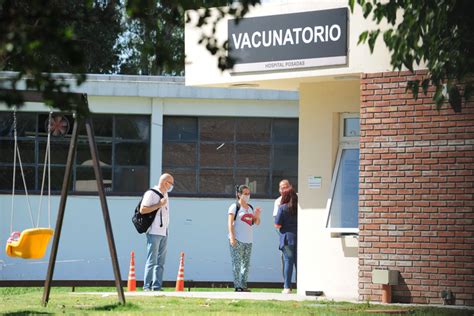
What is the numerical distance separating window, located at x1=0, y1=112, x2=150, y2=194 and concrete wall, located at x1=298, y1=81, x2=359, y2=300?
36.4ft

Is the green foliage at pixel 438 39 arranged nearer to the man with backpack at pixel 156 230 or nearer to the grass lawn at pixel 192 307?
the grass lawn at pixel 192 307

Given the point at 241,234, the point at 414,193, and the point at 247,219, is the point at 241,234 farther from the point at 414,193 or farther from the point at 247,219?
the point at 414,193

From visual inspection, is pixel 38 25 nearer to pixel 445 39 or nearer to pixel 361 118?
pixel 445 39

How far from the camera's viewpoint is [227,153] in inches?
1148

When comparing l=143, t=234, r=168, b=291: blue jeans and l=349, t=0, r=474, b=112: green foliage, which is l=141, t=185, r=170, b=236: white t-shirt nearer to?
l=143, t=234, r=168, b=291: blue jeans

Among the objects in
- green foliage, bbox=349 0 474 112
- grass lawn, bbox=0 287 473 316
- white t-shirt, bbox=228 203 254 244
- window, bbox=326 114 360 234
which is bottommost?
grass lawn, bbox=0 287 473 316

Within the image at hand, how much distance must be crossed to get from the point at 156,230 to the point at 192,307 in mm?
4803

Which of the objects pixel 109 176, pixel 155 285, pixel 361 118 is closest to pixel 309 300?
pixel 361 118

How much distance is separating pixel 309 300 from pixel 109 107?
43.5ft

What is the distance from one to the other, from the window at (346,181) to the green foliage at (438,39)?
4.98m

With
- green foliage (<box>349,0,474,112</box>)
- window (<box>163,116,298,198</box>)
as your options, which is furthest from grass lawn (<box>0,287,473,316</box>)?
window (<box>163,116,298,198</box>)

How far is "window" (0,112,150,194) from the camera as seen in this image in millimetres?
28672

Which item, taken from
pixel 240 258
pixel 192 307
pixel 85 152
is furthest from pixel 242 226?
pixel 85 152

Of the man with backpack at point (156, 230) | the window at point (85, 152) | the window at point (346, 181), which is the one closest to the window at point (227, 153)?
the window at point (85, 152)
